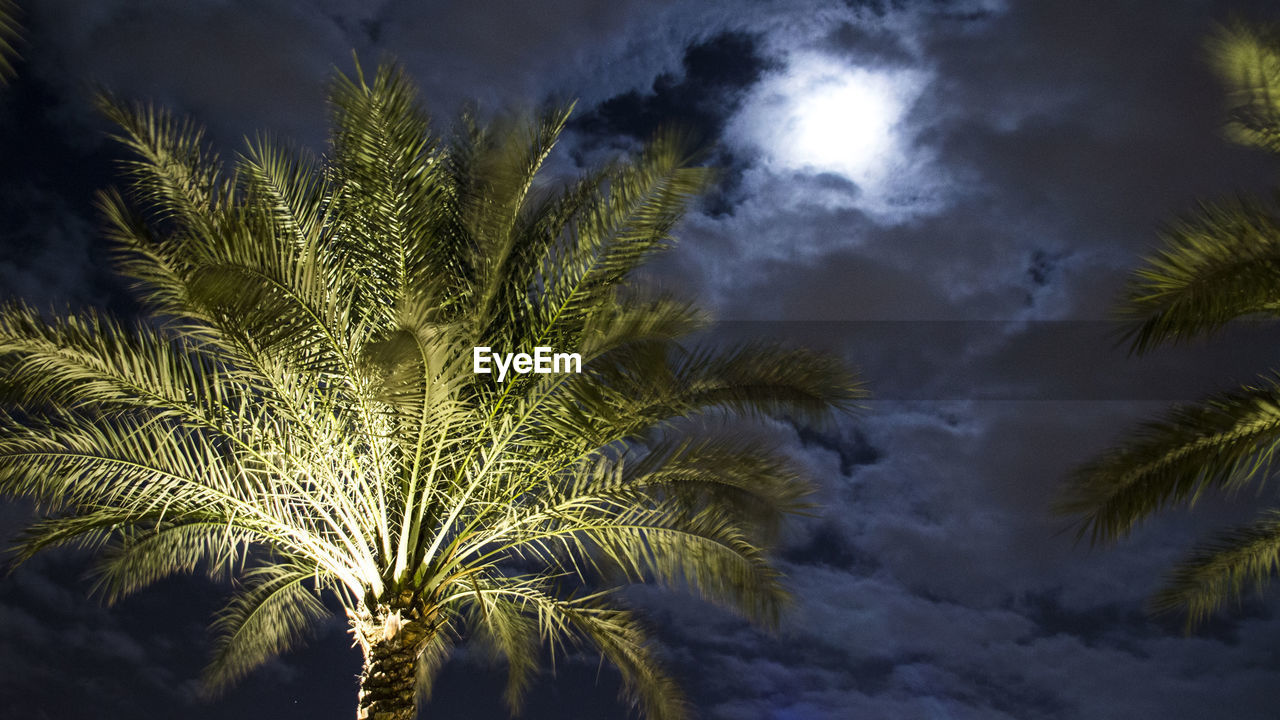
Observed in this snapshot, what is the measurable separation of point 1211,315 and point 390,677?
7575 millimetres

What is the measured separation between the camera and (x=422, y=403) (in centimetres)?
725

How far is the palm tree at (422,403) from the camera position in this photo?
770cm

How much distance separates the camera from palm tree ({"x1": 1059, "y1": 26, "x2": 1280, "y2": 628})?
6.95 metres

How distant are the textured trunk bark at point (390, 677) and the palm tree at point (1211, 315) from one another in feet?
19.7

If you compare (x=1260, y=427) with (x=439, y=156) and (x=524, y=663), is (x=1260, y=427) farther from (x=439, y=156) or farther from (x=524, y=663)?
(x=524, y=663)

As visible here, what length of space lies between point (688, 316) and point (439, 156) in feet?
9.70

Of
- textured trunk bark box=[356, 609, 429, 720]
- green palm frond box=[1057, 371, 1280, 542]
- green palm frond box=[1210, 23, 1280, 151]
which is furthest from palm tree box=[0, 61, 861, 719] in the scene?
green palm frond box=[1210, 23, 1280, 151]

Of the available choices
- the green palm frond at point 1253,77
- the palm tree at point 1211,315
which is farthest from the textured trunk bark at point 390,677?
the green palm frond at point 1253,77

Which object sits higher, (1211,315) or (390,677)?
(1211,315)

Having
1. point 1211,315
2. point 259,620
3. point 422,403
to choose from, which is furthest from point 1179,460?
point 259,620

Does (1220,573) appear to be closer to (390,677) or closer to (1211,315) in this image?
(1211,315)

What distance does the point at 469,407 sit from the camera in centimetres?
863

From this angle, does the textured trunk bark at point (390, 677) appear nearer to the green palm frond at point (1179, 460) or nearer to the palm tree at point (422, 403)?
the palm tree at point (422, 403)

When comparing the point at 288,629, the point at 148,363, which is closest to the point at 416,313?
the point at 148,363
